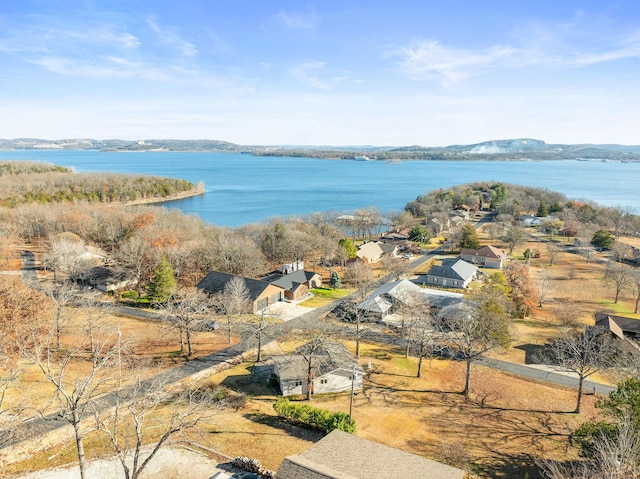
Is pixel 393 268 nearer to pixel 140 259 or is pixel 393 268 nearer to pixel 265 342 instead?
pixel 265 342

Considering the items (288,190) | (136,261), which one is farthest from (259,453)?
(288,190)

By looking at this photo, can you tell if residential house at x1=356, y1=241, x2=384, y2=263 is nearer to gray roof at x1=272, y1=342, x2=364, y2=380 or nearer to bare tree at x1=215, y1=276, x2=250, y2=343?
bare tree at x1=215, y1=276, x2=250, y2=343

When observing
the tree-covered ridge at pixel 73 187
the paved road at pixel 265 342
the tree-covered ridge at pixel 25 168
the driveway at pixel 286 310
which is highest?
the tree-covered ridge at pixel 25 168

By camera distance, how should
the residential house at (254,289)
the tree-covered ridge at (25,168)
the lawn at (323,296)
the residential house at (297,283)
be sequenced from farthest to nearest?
the tree-covered ridge at (25,168) < the residential house at (297,283) < the lawn at (323,296) < the residential house at (254,289)

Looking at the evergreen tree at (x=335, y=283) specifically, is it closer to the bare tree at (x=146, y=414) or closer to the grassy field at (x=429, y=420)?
the grassy field at (x=429, y=420)

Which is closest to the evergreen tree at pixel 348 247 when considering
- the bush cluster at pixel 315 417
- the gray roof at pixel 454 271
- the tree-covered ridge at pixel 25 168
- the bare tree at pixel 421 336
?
the gray roof at pixel 454 271

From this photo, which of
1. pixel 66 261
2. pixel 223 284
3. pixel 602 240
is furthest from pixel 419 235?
pixel 66 261

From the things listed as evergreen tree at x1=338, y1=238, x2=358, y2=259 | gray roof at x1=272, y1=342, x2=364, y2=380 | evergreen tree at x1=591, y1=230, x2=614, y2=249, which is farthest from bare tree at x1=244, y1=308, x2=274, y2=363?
evergreen tree at x1=591, y1=230, x2=614, y2=249
